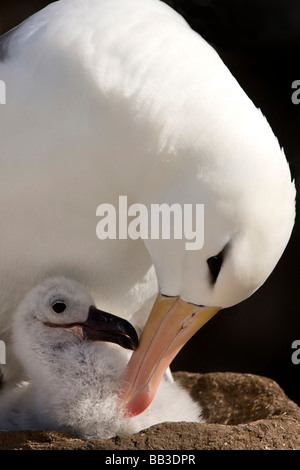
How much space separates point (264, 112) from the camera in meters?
5.39

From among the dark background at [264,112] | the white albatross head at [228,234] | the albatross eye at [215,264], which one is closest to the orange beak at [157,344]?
the white albatross head at [228,234]

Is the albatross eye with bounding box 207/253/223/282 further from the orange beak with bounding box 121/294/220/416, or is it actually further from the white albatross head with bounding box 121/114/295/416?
the orange beak with bounding box 121/294/220/416

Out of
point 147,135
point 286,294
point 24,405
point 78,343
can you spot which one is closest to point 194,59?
point 147,135

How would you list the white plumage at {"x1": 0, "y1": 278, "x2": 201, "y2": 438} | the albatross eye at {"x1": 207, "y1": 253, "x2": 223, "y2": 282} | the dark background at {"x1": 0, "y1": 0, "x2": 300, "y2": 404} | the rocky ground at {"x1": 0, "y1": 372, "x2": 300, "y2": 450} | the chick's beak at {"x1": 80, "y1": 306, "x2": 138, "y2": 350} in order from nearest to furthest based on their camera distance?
the rocky ground at {"x1": 0, "y1": 372, "x2": 300, "y2": 450}, the albatross eye at {"x1": 207, "y1": 253, "x2": 223, "y2": 282}, the white plumage at {"x1": 0, "y1": 278, "x2": 201, "y2": 438}, the chick's beak at {"x1": 80, "y1": 306, "x2": 138, "y2": 350}, the dark background at {"x1": 0, "y1": 0, "x2": 300, "y2": 404}

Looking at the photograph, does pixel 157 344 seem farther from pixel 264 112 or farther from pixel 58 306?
pixel 264 112

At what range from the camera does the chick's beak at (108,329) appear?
12.7ft

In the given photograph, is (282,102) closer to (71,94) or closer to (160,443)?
(71,94)

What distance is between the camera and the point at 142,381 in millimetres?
3816

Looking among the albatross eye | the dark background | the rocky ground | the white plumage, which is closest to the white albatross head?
the albatross eye

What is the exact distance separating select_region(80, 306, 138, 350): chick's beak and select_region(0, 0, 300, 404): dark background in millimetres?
1619

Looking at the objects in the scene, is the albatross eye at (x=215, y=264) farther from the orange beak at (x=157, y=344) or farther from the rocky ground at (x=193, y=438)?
the rocky ground at (x=193, y=438)

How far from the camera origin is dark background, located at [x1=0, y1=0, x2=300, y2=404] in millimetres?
5234

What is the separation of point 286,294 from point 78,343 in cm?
215

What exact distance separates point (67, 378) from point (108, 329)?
0.24 metres
